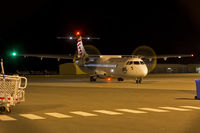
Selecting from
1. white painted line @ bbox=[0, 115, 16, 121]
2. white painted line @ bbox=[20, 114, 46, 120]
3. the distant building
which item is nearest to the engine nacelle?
white painted line @ bbox=[20, 114, 46, 120]

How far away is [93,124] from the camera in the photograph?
10.4 metres

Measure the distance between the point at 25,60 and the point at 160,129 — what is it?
9030 cm

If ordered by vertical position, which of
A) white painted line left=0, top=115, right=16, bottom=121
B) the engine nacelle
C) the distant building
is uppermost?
the distant building

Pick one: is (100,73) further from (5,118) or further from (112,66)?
(5,118)

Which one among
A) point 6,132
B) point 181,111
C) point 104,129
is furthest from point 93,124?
point 181,111

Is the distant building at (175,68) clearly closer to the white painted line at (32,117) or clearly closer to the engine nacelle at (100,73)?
the engine nacelle at (100,73)

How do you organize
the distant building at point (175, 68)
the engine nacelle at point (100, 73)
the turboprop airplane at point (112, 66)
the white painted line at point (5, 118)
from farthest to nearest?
the distant building at point (175, 68) < the engine nacelle at point (100, 73) < the turboprop airplane at point (112, 66) < the white painted line at point (5, 118)

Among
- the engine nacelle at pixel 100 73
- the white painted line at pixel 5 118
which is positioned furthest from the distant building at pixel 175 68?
the white painted line at pixel 5 118

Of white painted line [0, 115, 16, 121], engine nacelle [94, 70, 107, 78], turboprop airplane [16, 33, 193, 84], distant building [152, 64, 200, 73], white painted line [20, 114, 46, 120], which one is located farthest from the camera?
distant building [152, 64, 200, 73]

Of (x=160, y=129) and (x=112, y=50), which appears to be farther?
(x=112, y=50)

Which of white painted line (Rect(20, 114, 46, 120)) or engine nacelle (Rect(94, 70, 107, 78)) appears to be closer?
white painted line (Rect(20, 114, 46, 120))

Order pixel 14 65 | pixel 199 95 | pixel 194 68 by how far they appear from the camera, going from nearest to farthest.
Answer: pixel 199 95 < pixel 194 68 < pixel 14 65

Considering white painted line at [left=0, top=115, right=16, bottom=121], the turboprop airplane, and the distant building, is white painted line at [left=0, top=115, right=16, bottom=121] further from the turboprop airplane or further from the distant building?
the distant building

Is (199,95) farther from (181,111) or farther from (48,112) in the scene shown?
(48,112)
